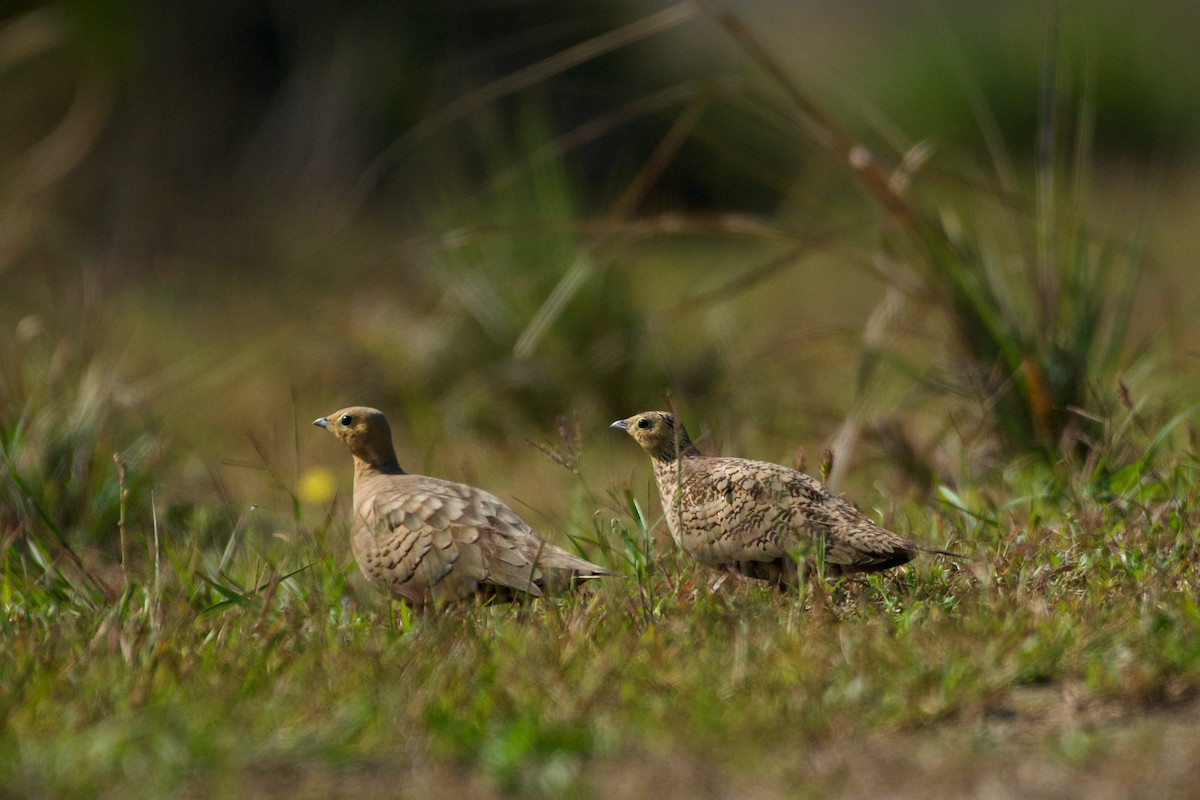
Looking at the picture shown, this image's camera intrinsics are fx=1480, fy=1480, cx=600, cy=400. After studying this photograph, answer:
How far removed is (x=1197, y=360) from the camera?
7645mm

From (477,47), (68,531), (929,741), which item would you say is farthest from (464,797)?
(477,47)

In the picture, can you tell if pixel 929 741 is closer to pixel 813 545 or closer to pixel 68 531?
pixel 813 545

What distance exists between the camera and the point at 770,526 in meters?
3.73

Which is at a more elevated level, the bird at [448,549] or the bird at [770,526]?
the bird at [770,526]

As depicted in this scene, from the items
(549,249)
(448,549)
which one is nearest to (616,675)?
(448,549)

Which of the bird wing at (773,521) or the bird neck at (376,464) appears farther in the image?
the bird neck at (376,464)

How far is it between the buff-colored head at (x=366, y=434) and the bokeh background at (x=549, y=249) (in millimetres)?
292

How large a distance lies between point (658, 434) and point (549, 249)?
3458 mm

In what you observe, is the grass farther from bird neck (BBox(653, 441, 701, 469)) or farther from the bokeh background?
the bokeh background

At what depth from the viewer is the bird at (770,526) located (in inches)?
142

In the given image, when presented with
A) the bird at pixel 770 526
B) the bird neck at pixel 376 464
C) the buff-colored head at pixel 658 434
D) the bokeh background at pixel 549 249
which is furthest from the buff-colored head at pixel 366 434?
the bird at pixel 770 526

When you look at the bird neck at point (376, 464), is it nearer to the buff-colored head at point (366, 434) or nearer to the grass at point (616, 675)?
the buff-colored head at point (366, 434)

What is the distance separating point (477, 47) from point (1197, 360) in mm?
7353

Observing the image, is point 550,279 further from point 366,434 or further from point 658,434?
point 658,434
